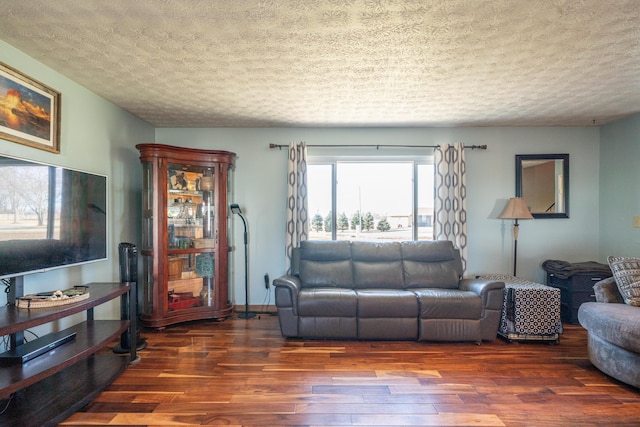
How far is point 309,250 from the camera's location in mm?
3736

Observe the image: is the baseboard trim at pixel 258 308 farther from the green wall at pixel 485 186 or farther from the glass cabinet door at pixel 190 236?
the glass cabinet door at pixel 190 236

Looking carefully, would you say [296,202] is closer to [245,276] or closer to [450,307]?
[245,276]

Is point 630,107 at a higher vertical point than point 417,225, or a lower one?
higher

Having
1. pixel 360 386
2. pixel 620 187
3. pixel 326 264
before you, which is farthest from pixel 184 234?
pixel 620 187

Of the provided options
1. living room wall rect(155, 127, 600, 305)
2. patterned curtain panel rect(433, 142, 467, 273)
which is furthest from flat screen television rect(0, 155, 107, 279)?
patterned curtain panel rect(433, 142, 467, 273)

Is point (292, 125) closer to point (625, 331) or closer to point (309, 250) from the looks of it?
point (309, 250)

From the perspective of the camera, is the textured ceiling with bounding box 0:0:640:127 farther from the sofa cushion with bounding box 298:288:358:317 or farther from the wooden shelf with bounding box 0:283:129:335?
the sofa cushion with bounding box 298:288:358:317

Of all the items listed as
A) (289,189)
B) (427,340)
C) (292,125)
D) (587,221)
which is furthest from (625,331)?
(292,125)

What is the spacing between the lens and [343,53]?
2273mm

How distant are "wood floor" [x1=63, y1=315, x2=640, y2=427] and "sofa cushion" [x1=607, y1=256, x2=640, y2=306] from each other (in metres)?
0.64

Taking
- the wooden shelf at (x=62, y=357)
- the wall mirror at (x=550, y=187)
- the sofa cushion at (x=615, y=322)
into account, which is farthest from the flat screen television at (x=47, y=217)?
the wall mirror at (x=550, y=187)

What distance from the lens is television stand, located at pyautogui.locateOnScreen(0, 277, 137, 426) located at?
5.72 feet

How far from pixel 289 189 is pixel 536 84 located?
2.72 meters

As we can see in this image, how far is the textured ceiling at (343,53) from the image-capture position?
5.97ft
